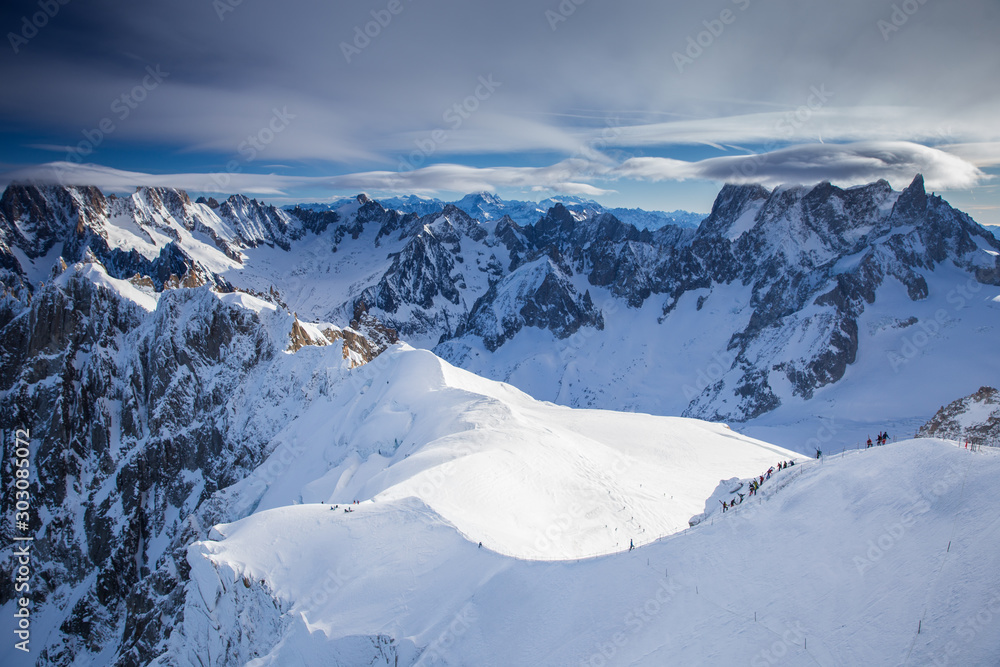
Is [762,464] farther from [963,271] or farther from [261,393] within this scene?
[963,271]

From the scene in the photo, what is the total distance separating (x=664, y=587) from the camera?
18.0 meters

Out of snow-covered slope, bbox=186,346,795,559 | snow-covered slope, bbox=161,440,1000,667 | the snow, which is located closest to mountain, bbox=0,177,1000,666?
snow-covered slope, bbox=161,440,1000,667

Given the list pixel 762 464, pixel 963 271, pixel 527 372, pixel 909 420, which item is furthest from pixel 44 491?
pixel 963 271

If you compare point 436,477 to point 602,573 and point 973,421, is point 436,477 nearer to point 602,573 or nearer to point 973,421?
point 602,573

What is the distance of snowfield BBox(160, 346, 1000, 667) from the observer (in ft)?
45.8

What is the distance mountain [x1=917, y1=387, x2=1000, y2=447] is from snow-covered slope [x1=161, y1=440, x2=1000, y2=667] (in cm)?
1717

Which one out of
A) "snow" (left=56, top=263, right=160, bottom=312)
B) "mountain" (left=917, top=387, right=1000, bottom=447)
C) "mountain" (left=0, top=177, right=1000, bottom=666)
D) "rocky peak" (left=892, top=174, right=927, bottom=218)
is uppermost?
"rocky peak" (left=892, top=174, right=927, bottom=218)

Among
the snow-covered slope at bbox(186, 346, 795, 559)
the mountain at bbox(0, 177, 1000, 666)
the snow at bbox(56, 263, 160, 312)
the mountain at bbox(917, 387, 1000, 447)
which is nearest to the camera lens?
the mountain at bbox(0, 177, 1000, 666)

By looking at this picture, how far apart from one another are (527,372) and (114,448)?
13299 centimetres

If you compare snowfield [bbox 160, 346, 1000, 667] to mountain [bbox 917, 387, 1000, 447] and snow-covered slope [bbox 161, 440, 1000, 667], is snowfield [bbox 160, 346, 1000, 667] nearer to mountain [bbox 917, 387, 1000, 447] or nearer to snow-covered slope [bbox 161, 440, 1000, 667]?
snow-covered slope [bbox 161, 440, 1000, 667]

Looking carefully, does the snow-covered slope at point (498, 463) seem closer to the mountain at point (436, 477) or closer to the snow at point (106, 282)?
the mountain at point (436, 477)

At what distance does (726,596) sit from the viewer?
1656 centimetres

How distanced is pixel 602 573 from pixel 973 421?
32712 millimetres

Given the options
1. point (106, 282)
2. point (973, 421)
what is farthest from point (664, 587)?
point (106, 282)
